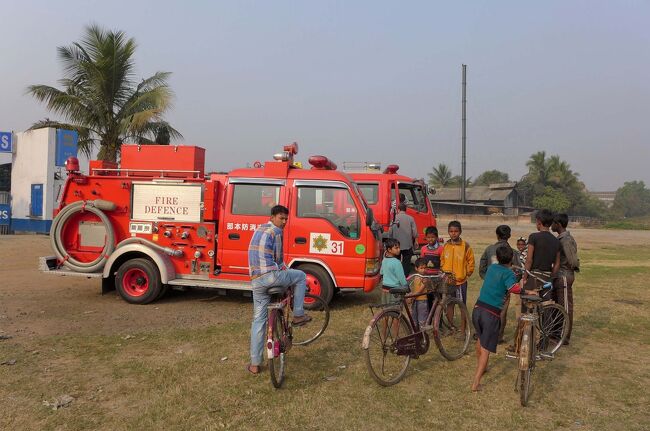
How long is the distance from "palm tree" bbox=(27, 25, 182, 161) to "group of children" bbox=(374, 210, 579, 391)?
1485 cm

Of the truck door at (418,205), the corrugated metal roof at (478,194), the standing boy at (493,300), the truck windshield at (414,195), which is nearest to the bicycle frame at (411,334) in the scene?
the standing boy at (493,300)

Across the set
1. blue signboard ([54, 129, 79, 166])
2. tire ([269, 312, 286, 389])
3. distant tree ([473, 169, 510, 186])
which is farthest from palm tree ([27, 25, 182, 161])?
distant tree ([473, 169, 510, 186])

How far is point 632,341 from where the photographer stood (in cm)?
634

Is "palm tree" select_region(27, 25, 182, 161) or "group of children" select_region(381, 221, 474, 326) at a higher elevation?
"palm tree" select_region(27, 25, 182, 161)

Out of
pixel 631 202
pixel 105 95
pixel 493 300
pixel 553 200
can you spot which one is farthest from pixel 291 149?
pixel 631 202

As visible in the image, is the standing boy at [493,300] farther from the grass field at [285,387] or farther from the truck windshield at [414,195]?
the truck windshield at [414,195]

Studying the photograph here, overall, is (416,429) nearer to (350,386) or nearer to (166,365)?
(350,386)

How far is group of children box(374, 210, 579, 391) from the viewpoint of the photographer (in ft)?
14.4

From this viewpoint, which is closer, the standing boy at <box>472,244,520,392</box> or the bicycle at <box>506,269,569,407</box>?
the bicycle at <box>506,269,569,407</box>

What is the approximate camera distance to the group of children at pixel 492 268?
4.39 meters

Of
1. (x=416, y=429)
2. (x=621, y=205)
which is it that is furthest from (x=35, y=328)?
(x=621, y=205)

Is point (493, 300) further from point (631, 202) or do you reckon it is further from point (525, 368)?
point (631, 202)

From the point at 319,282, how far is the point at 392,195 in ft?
11.1

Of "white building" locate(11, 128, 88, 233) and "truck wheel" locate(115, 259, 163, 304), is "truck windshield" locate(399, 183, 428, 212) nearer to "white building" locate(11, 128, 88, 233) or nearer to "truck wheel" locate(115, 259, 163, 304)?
"truck wheel" locate(115, 259, 163, 304)
